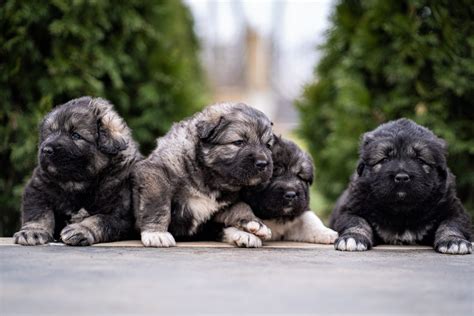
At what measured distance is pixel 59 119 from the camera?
4504mm

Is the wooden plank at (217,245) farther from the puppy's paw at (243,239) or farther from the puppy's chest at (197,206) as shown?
the puppy's chest at (197,206)

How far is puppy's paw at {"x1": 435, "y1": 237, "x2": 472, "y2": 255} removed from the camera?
429 cm

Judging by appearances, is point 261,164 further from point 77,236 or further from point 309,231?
point 77,236

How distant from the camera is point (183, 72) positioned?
740cm

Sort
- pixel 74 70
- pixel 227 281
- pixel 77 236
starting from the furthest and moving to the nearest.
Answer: pixel 74 70 < pixel 77 236 < pixel 227 281

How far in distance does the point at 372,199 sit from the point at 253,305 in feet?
7.58

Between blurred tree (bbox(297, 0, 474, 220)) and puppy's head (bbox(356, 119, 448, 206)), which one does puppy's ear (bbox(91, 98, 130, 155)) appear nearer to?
puppy's head (bbox(356, 119, 448, 206))

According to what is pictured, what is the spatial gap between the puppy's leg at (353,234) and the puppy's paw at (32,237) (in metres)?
2.04

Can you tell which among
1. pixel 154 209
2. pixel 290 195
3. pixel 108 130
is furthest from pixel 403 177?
pixel 108 130

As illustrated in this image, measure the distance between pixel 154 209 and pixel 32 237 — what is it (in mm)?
847

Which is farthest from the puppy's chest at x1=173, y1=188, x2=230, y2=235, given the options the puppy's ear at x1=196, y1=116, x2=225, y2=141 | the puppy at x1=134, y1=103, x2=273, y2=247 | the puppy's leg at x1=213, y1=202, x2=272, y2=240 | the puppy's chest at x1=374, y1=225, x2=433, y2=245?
the puppy's chest at x1=374, y1=225, x2=433, y2=245

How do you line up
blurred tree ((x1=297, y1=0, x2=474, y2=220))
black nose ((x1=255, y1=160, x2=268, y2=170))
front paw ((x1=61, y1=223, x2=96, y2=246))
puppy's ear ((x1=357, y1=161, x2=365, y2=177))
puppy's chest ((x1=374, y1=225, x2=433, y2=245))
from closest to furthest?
front paw ((x1=61, y1=223, x2=96, y2=246))
black nose ((x1=255, y1=160, x2=268, y2=170))
puppy's chest ((x1=374, y1=225, x2=433, y2=245))
puppy's ear ((x1=357, y1=161, x2=365, y2=177))
blurred tree ((x1=297, y1=0, x2=474, y2=220))

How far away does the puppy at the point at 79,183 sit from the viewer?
4336 mm

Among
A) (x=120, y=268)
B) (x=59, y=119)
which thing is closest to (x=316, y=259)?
(x=120, y=268)
